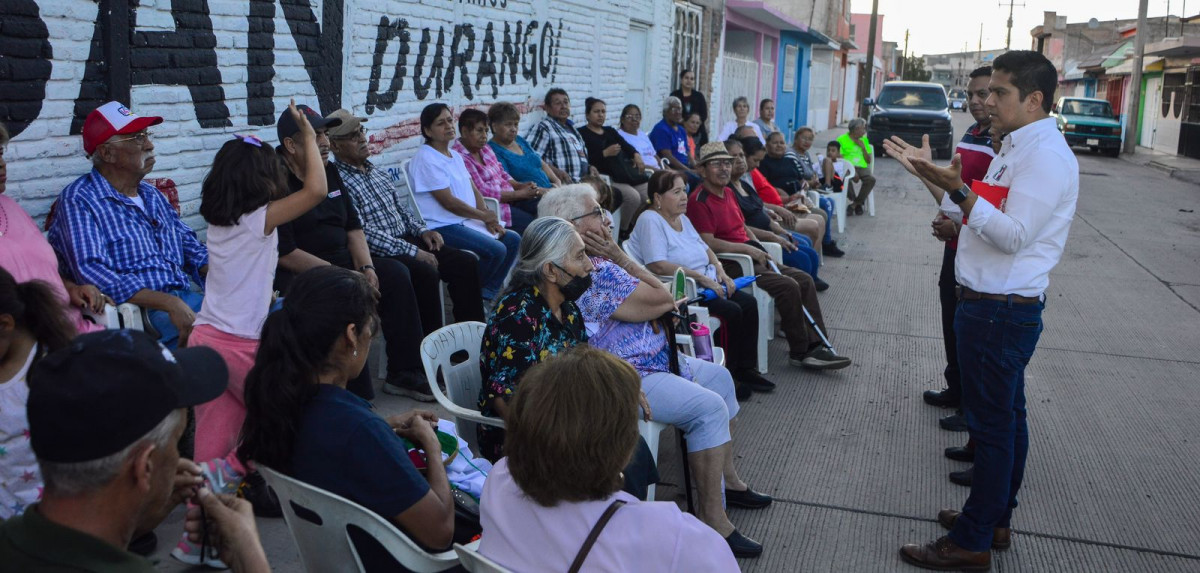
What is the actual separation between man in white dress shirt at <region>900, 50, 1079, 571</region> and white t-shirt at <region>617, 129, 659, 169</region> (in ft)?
23.8

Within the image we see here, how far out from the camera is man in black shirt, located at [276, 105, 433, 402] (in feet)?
15.9

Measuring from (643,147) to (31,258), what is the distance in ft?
26.1

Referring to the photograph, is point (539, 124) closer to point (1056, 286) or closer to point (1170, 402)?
point (1056, 286)

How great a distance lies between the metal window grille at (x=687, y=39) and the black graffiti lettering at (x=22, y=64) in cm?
1190

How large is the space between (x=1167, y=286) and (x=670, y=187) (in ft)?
20.8

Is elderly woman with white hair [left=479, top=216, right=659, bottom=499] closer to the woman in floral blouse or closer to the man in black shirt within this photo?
the woman in floral blouse

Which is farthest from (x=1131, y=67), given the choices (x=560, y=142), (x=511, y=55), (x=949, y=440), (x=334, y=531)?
(x=334, y=531)

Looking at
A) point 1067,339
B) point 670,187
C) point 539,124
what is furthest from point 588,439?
point 539,124

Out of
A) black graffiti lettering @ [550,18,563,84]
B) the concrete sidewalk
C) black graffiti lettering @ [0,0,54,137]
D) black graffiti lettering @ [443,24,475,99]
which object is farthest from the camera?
the concrete sidewalk

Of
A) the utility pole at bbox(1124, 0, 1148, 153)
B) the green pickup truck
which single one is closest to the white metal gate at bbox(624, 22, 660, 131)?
the green pickup truck

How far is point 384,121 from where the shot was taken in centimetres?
706

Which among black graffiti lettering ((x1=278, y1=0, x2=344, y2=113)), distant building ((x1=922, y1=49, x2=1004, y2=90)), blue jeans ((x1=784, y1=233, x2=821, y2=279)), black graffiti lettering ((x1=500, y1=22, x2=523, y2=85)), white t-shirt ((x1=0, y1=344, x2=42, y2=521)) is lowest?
white t-shirt ((x1=0, y1=344, x2=42, y2=521))

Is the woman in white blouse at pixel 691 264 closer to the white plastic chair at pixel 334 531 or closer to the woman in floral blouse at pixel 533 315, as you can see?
the woman in floral blouse at pixel 533 315

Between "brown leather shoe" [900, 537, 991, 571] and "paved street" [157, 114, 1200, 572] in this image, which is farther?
"paved street" [157, 114, 1200, 572]
